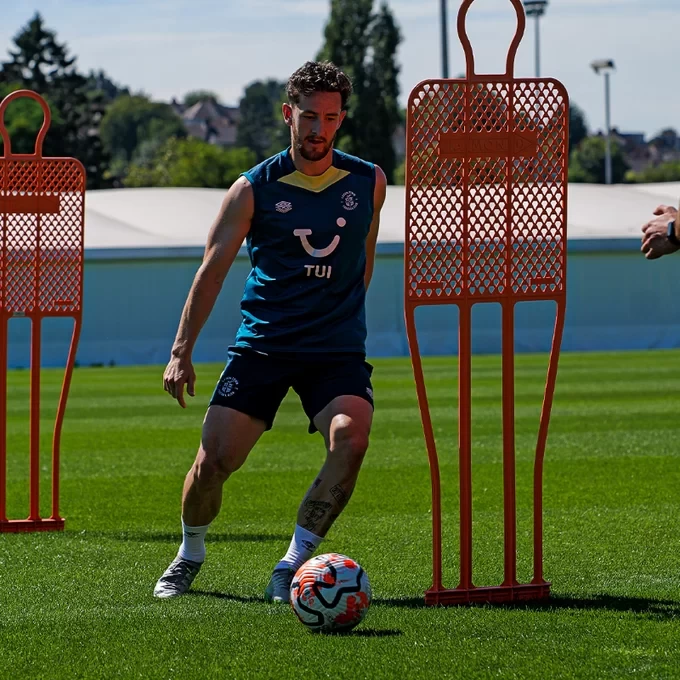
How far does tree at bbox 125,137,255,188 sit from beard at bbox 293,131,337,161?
103975mm

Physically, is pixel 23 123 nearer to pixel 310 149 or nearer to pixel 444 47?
pixel 444 47

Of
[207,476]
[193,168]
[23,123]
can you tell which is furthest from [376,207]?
[193,168]

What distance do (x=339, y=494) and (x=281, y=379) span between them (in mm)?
544

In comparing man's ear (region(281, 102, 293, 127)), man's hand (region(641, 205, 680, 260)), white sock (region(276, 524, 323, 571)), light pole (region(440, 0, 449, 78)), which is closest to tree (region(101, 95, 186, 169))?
light pole (region(440, 0, 449, 78))

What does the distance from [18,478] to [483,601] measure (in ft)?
23.9

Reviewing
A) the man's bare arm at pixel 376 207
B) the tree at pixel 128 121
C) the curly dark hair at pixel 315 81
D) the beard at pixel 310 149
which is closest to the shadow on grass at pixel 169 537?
the man's bare arm at pixel 376 207

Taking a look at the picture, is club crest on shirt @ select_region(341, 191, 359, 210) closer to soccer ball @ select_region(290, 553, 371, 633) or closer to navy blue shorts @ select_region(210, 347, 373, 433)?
navy blue shorts @ select_region(210, 347, 373, 433)

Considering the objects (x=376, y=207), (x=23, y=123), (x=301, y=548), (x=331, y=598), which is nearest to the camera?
(x=331, y=598)

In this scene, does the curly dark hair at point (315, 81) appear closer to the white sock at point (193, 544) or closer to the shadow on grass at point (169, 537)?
the white sock at point (193, 544)

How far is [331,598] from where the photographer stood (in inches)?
231

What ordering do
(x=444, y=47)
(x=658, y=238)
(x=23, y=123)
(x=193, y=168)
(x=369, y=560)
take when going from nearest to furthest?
(x=658, y=238), (x=369, y=560), (x=444, y=47), (x=23, y=123), (x=193, y=168)

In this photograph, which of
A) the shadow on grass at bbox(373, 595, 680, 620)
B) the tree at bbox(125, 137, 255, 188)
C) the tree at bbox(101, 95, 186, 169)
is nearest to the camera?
the shadow on grass at bbox(373, 595, 680, 620)

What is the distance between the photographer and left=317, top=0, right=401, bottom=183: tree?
7850cm

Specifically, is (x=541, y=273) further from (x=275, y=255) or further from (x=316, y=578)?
(x=316, y=578)
